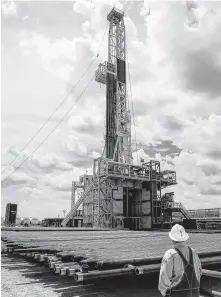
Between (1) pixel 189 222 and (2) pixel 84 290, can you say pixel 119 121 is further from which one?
(2) pixel 84 290

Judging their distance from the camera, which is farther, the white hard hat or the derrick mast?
the derrick mast

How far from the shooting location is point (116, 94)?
41.4 meters

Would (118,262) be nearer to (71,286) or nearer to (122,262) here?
(122,262)

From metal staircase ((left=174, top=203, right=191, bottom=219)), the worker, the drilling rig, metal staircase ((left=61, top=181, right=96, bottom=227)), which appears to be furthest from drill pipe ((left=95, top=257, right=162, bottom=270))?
metal staircase ((left=174, top=203, right=191, bottom=219))

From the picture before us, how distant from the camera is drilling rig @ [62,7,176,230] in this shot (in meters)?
34.2

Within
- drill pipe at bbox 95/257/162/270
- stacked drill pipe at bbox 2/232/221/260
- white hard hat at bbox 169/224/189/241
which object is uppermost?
white hard hat at bbox 169/224/189/241

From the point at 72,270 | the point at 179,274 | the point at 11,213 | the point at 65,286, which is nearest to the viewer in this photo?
the point at 179,274

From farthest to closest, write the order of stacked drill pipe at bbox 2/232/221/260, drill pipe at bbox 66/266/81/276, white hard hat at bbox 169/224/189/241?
stacked drill pipe at bbox 2/232/221/260, drill pipe at bbox 66/266/81/276, white hard hat at bbox 169/224/189/241

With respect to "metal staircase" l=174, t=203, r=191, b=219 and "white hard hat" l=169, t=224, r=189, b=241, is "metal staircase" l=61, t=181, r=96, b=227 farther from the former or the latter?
"white hard hat" l=169, t=224, r=189, b=241

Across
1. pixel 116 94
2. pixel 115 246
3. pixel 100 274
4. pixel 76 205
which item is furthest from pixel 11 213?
pixel 100 274

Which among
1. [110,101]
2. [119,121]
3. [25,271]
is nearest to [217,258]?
[25,271]

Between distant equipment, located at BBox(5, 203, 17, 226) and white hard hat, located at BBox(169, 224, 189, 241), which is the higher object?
white hard hat, located at BBox(169, 224, 189, 241)

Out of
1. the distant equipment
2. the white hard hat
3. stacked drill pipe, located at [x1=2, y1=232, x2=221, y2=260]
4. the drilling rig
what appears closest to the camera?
the white hard hat

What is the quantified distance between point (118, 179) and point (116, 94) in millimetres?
13318
